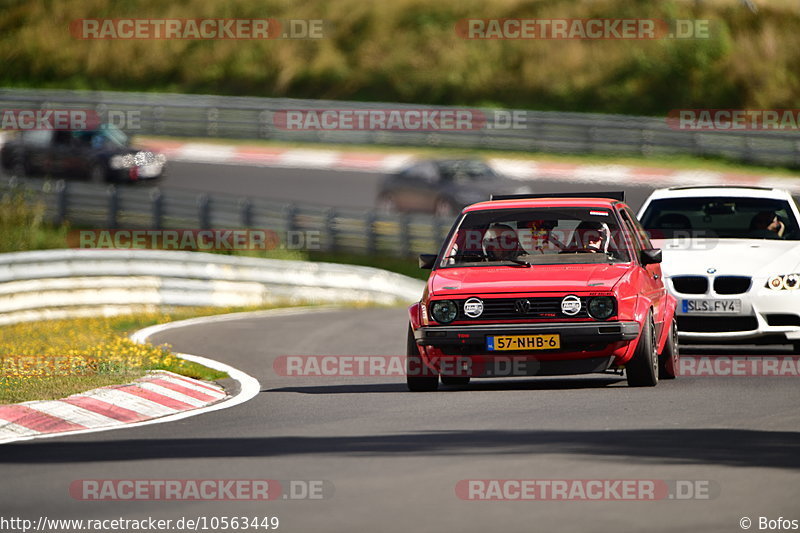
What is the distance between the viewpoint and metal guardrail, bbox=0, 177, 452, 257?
3189 cm

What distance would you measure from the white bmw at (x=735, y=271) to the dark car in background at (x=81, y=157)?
23.1 metres

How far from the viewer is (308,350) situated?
16.5 m

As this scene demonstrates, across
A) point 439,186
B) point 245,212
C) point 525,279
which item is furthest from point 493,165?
point 525,279

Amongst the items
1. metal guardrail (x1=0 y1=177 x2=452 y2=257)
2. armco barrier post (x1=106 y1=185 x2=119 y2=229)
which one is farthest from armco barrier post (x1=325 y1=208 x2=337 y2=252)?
armco barrier post (x1=106 y1=185 x2=119 y2=229)

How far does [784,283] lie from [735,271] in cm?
47

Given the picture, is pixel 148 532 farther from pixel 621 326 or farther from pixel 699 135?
pixel 699 135

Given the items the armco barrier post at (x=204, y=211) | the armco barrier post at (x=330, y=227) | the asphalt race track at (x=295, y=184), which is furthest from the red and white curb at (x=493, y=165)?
the armco barrier post at (x=204, y=211)

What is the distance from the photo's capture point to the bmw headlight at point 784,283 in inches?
562

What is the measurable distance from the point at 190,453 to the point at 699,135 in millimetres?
33645

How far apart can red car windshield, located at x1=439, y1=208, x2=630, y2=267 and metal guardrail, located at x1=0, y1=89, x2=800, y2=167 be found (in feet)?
91.9

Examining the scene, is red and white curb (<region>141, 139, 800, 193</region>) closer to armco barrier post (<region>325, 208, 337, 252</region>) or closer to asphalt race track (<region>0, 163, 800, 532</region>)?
armco barrier post (<region>325, 208, 337, 252</region>)

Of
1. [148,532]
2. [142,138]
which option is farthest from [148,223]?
[148,532]

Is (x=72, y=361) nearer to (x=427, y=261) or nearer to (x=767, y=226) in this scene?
(x=427, y=261)

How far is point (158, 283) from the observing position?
23.5m
